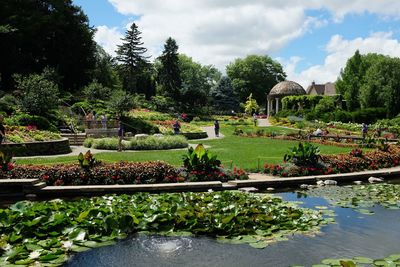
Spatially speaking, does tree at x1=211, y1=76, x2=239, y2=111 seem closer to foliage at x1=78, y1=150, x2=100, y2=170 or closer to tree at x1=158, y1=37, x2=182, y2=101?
tree at x1=158, y1=37, x2=182, y2=101

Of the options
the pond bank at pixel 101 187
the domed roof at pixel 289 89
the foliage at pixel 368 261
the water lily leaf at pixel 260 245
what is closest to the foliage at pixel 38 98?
the pond bank at pixel 101 187

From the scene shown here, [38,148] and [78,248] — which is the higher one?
[38,148]

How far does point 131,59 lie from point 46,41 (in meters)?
12.4

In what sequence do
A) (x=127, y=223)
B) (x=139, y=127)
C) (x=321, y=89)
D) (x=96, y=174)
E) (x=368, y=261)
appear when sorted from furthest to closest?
(x=321, y=89)
(x=139, y=127)
(x=96, y=174)
(x=127, y=223)
(x=368, y=261)

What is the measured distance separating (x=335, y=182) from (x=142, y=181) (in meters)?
5.57

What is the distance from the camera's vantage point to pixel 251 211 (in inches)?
314

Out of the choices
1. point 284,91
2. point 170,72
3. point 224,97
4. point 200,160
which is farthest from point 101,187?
point 224,97

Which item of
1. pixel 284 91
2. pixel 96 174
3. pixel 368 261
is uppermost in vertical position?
pixel 284 91

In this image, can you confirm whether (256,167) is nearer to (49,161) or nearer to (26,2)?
(49,161)

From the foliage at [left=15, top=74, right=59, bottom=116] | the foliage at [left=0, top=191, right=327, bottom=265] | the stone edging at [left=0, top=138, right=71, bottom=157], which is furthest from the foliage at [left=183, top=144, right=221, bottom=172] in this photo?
the foliage at [left=15, top=74, right=59, bottom=116]

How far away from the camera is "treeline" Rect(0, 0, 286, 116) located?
1218 inches

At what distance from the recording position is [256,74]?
8894 centimetres

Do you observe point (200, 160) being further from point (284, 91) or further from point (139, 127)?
point (284, 91)

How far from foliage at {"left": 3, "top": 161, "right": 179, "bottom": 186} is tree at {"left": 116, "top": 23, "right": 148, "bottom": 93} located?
44.6m
